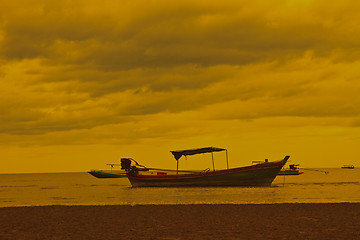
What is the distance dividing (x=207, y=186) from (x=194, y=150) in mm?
6864

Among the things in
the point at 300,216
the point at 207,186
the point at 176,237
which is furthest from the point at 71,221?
the point at 207,186

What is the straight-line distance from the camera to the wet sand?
52.0ft

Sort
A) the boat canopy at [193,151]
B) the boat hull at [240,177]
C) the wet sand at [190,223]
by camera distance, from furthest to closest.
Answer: the boat hull at [240,177], the boat canopy at [193,151], the wet sand at [190,223]

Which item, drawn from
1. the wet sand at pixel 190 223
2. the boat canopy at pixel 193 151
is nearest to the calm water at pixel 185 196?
the boat canopy at pixel 193 151

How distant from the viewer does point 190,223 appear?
62.8 feet

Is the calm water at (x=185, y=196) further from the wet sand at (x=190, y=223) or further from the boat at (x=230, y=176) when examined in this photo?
the wet sand at (x=190, y=223)

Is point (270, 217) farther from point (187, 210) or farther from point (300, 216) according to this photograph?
point (187, 210)

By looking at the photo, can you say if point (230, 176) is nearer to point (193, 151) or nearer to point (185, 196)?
point (193, 151)

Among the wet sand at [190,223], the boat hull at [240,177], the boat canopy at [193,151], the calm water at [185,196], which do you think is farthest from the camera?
the boat hull at [240,177]

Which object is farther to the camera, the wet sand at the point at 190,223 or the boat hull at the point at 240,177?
the boat hull at the point at 240,177

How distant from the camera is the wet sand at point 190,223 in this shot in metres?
15.9

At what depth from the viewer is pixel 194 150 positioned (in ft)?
206

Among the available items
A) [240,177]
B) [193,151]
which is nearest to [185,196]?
[193,151]

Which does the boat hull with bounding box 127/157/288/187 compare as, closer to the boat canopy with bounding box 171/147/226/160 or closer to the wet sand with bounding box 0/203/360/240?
the boat canopy with bounding box 171/147/226/160
